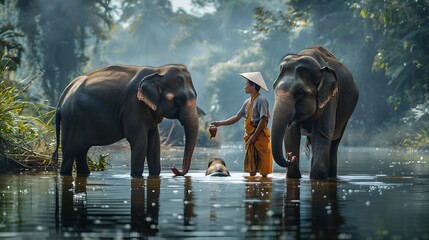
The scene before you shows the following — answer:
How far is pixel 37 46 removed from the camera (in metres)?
54.7

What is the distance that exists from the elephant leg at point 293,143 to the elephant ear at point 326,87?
86 cm

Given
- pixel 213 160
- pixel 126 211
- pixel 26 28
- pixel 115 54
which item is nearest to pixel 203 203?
pixel 126 211

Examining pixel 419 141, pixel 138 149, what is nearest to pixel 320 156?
pixel 138 149

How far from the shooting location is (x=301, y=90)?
60.4 feet

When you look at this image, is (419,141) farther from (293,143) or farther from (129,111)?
(129,111)

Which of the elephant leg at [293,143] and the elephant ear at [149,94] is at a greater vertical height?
the elephant ear at [149,94]

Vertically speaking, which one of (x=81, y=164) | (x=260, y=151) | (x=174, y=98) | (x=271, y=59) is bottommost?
(x=81, y=164)

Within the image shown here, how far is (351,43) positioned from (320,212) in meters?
49.3

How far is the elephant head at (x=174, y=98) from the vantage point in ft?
64.6

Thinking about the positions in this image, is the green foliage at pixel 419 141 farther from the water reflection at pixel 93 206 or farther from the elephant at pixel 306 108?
the water reflection at pixel 93 206

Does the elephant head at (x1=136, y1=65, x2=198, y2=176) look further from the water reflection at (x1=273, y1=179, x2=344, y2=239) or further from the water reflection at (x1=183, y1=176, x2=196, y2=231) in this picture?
the water reflection at (x1=273, y1=179, x2=344, y2=239)

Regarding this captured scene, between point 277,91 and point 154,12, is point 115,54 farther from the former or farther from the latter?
point 277,91

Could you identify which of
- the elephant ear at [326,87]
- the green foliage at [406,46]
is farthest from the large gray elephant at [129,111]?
the green foliage at [406,46]

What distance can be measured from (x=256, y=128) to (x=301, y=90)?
172 cm
